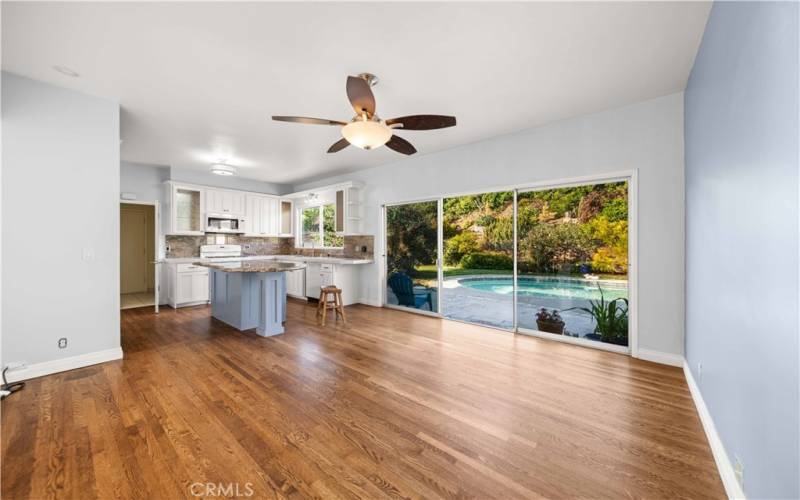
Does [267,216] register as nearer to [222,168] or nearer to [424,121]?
[222,168]

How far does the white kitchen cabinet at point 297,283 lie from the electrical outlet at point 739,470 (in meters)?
6.18

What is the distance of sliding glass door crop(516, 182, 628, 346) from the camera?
345 cm

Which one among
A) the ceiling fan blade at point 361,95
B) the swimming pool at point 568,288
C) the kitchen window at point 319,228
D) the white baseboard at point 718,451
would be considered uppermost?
the ceiling fan blade at point 361,95

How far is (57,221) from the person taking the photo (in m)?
2.77

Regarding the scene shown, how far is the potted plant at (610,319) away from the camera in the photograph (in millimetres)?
3428

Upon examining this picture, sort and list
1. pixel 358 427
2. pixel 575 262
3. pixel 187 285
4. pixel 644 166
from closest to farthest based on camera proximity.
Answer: pixel 358 427, pixel 644 166, pixel 575 262, pixel 187 285

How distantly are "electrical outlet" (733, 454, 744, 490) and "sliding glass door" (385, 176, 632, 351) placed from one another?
2080mm

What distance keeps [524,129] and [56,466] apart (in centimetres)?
491

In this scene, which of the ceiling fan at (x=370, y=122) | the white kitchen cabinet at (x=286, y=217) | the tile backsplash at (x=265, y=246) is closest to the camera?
the ceiling fan at (x=370, y=122)

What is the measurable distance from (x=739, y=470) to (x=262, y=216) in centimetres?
764

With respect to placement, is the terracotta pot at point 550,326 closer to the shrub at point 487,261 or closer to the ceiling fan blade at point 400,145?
the shrub at point 487,261

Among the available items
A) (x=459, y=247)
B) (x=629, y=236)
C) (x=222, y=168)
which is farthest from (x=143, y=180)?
(x=629, y=236)

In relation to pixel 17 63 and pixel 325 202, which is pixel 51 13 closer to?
pixel 17 63

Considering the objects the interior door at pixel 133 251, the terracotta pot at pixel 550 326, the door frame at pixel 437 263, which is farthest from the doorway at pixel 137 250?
the terracotta pot at pixel 550 326
